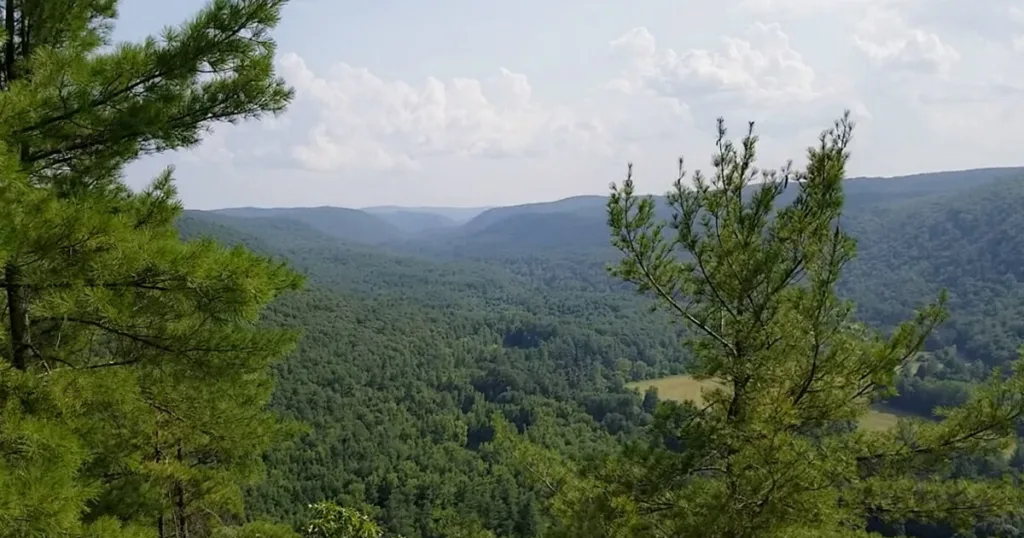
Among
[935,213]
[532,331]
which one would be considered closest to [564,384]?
[532,331]

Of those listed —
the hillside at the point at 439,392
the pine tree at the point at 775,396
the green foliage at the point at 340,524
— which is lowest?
the hillside at the point at 439,392

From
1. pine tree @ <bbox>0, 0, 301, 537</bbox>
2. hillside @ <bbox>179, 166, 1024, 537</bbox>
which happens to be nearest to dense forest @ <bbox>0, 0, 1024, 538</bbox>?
pine tree @ <bbox>0, 0, 301, 537</bbox>

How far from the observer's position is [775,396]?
13.3ft

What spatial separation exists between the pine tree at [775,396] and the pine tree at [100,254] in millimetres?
2564

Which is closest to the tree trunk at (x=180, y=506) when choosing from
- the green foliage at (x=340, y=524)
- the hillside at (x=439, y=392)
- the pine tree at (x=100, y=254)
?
the green foliage at (x=340, y=524)

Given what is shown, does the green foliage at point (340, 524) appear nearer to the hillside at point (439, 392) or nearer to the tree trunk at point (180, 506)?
the hillside at point (439, 392)

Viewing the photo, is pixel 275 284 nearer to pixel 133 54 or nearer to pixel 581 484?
pixel 133 54

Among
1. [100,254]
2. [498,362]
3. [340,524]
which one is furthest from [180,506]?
[498,362]

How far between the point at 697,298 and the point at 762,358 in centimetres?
70

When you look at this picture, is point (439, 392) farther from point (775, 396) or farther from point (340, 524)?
point (775, 396)

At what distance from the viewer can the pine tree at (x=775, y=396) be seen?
380cm

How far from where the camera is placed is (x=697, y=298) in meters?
4.59

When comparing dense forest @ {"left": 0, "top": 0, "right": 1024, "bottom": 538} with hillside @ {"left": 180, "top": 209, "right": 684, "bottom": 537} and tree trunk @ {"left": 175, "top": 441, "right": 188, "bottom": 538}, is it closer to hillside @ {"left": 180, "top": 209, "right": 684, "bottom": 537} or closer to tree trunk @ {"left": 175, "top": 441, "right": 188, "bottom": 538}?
tree trunk @ {"left": 175, "top": 441, "right": 188, "bottom": 538}

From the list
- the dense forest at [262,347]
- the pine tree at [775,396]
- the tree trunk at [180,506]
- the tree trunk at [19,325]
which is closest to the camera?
the dense forest at [262,347]
